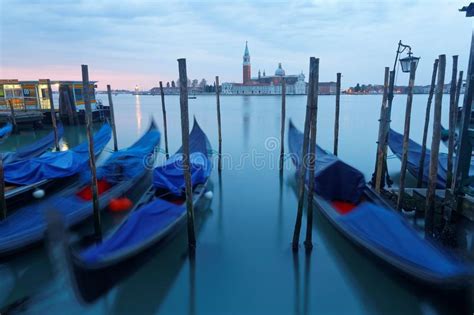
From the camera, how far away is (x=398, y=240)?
3.36m

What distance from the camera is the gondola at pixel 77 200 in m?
3.96

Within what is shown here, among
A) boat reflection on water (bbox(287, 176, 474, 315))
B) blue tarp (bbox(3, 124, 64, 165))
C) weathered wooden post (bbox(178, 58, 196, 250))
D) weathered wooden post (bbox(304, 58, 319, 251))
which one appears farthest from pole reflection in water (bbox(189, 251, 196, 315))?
blue tarp (bbox(3, 124, 64, 165))

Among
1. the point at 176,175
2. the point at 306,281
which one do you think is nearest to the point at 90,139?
the point at 176,175

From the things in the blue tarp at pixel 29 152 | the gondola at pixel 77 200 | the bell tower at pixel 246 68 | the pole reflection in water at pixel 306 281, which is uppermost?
the bell tower at pixel 246 68

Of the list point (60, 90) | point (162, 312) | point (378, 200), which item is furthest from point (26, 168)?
point (60, 90)

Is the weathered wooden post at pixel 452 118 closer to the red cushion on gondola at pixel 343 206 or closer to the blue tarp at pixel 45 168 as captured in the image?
the red cushion on gondola at pixel 343 206

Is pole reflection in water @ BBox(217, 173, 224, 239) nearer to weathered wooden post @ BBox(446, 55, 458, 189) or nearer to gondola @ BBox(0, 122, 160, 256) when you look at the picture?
gondola @ BBox(0, 122, 160, 256)

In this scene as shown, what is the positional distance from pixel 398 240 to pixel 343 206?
1.64 metres

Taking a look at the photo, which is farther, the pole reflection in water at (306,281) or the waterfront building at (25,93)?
the waterfront building at (25,93)

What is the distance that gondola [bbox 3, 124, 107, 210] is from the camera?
17.0 feet

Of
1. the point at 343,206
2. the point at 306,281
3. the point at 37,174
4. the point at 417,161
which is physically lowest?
the point at 306,281

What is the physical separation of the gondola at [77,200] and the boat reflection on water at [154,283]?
3.89ft

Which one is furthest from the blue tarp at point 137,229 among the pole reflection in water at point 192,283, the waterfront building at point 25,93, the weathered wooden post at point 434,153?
the waterfront building at point 25,93

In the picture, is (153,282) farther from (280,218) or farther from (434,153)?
(434,153)
